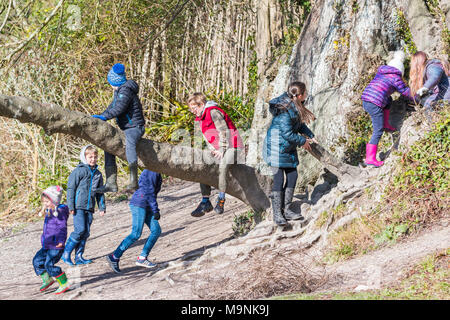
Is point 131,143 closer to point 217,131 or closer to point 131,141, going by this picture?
point 131,141

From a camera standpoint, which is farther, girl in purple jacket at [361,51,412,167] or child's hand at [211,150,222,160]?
girl in purple jacket at [361,51,412,167]

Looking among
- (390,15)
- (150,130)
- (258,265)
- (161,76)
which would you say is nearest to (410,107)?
(390,15)

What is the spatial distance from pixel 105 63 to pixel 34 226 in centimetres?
482

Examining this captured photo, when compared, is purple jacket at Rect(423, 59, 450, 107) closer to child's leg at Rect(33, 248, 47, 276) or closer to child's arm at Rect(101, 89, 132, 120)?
child's arm at Rect(101, 89, 132, 120)

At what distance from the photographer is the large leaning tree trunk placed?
5586 millimetres

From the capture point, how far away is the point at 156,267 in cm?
743

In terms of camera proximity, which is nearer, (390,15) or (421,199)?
(421,199)

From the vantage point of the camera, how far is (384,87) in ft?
24.1

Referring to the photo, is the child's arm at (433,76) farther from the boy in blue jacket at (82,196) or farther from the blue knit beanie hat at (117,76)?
the boy in blue jacket at (82,196)

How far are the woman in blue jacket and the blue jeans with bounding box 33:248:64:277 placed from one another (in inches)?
104

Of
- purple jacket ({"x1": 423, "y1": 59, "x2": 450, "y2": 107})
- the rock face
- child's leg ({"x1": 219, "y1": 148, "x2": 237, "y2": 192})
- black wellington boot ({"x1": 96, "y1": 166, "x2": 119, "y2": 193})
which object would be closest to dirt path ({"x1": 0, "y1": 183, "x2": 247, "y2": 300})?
black wellington boot ({"x1": 96, "y1": 166, "x2": 119, "y2": 193})

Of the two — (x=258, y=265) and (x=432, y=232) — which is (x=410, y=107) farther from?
(x=258, y=265)

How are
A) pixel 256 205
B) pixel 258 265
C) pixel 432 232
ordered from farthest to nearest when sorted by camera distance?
pixel 256 205 → pixel 432 232 → pixel 258 265

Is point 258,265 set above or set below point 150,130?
below
